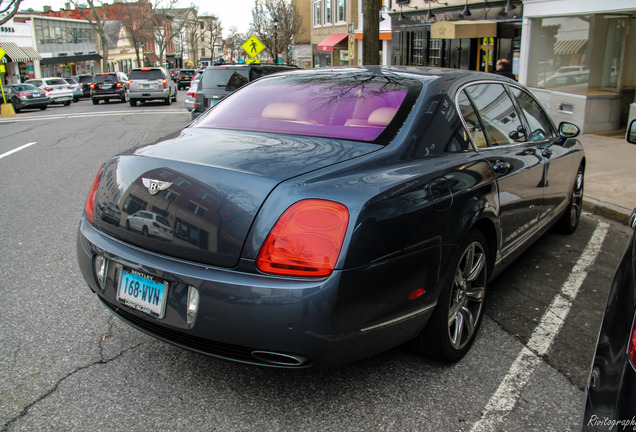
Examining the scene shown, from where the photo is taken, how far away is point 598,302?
3842mm

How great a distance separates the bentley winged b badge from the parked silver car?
3126 centimetres

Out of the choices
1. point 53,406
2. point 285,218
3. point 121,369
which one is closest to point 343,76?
point 285,218

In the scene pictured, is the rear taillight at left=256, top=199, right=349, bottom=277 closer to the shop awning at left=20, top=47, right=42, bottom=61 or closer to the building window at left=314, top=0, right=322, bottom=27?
the building window at left=314, top=0, right=322, bottom=27

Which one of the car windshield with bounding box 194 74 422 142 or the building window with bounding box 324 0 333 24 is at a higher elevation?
the building window with bounding box 324 0 333 24

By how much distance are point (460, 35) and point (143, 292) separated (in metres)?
16.2

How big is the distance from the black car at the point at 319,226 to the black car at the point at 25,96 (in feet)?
93.5

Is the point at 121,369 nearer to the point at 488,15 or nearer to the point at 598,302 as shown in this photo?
the point at 598,302

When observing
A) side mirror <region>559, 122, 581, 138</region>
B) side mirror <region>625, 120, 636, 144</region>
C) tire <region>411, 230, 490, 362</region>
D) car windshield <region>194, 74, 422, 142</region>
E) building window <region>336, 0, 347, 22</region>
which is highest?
building window <region>336, 0, 347, 22</region>

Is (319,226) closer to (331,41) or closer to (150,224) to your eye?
(150,224)

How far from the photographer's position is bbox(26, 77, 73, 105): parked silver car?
100 feet

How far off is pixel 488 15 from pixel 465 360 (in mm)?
17096

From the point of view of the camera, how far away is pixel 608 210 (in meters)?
6.21

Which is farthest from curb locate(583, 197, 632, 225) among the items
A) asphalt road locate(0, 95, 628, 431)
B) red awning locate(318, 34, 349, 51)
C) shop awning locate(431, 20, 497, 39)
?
red awning locate(318, 34, 349, 51)

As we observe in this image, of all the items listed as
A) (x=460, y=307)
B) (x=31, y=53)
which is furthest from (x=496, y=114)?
(x=31, y=53)
